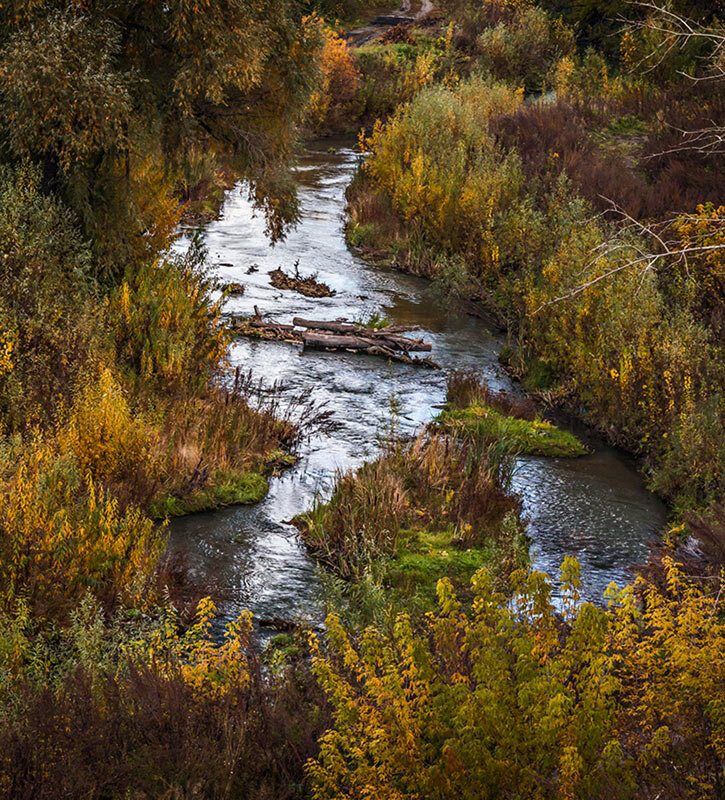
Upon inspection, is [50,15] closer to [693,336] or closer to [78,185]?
[78,185]

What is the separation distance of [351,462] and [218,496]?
1594mm

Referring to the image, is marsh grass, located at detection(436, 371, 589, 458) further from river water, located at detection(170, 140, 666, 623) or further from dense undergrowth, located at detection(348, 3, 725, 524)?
dense undergrowth, located at detection(348, 3, 725, 524)

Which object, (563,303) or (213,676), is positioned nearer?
(213,676)

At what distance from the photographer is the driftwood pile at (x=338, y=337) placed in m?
13.0

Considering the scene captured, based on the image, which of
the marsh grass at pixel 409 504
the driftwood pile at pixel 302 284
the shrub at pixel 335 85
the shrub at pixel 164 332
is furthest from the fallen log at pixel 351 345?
the shrub at pixel 335 85

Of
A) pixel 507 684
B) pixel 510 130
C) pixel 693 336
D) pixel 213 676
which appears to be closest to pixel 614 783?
pixel 507 684

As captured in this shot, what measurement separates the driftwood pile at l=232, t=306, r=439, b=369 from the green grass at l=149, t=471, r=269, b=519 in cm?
434

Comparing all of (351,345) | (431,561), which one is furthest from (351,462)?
(351,345)

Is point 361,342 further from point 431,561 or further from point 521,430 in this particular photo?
point 431,561

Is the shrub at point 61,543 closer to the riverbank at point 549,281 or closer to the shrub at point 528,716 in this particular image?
the shrub at point 528,716

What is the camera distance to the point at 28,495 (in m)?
6.03

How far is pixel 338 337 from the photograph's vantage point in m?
13.2

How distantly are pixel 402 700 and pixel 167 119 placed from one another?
9.19 metres

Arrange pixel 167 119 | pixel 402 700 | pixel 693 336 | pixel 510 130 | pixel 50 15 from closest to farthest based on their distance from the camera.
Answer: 1. pixel 402 700
2. pixel 50 15
3. pixel 693 336
4. pixel 167 119
5. pixel 510 130
